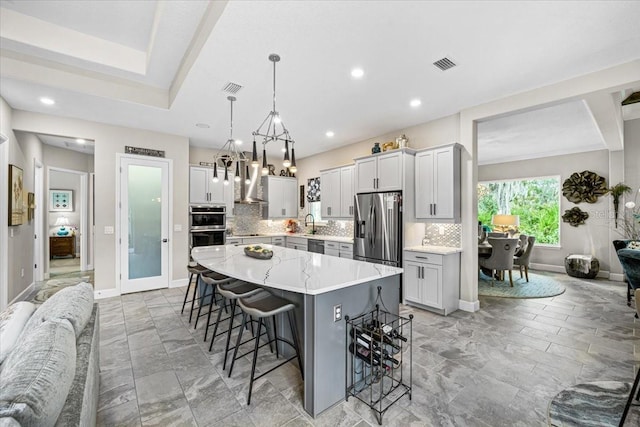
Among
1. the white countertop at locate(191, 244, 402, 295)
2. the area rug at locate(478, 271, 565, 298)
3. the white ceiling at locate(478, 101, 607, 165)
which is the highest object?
the white ceiling at locate(478, 101, 607, 165)

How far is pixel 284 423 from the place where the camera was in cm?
188

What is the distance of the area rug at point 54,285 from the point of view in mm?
4629

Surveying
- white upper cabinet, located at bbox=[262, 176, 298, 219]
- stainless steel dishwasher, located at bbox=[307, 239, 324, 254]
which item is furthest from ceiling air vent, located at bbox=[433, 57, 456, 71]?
white upper cabinet, located at bbox=[262, 176, 298, 219]

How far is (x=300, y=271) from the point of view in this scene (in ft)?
8.00

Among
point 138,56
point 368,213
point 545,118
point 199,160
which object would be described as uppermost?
point 138,56

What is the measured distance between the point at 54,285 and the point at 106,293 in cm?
168

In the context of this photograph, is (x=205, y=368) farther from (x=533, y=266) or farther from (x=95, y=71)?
(x=533, y=266)

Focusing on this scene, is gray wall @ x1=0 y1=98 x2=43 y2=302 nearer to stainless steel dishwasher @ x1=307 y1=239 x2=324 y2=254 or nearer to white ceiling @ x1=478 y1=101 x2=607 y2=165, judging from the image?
stainless steel dishwasher @ x1=307 y1=239 x2=324 y2=254

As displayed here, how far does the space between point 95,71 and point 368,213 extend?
13.8 ft

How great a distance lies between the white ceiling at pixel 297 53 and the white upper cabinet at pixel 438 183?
25.5 inches

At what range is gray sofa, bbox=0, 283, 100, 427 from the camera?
87 cm

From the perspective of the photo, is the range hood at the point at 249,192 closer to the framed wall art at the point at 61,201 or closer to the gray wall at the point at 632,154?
the framed wall art at the point at 61,201

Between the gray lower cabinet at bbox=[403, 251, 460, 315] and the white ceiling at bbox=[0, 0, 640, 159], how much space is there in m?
2.15

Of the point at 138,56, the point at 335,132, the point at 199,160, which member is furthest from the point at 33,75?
the point at 335,132
